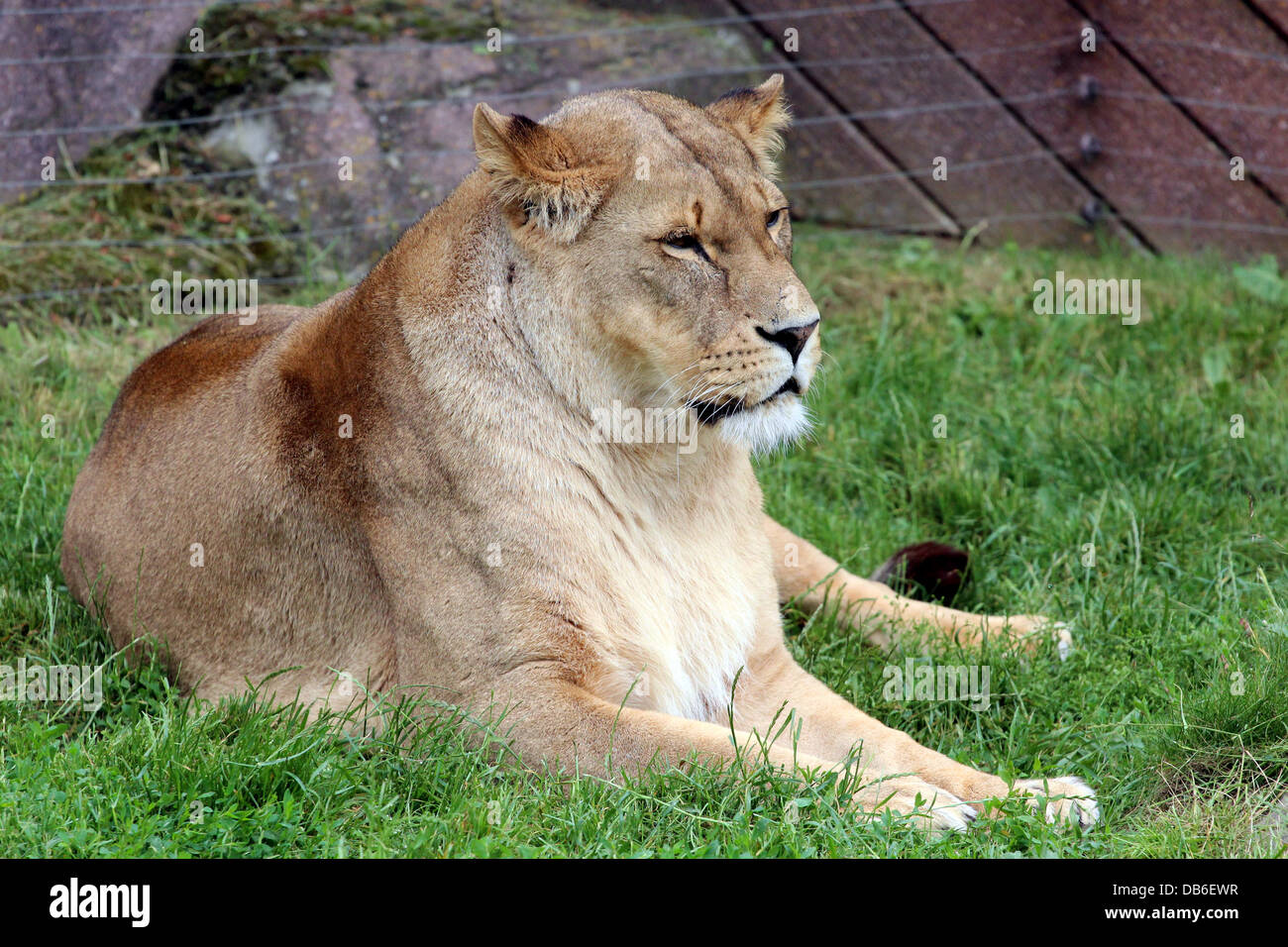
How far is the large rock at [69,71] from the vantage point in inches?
263

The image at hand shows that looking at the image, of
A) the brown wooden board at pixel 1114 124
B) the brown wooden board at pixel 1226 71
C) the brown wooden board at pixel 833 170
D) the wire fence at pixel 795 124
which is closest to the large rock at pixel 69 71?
the wire fence at pixel 795 124

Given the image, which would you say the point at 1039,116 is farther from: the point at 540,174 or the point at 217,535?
the point at 217,535

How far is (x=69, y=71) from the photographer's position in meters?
6.82

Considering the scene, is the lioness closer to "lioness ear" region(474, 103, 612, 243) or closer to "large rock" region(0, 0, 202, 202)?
"lioness ear" region(474, 103, 612, 243)

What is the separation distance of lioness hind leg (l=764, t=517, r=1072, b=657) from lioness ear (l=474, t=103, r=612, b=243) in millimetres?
1520

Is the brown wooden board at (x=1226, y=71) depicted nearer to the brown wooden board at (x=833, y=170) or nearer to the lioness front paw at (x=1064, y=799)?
the brown wooden board at (x=833, y=170)

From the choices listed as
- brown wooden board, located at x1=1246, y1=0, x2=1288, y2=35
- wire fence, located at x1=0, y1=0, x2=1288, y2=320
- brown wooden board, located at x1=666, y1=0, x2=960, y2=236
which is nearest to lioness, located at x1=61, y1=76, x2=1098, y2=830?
wire fence, located at x1=0, y1=0, x2=1288, y2=320

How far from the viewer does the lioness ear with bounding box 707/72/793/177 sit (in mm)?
3975

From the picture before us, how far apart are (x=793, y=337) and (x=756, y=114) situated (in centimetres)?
85

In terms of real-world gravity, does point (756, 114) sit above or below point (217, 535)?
above

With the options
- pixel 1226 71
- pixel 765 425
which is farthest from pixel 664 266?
pixel 1226 71

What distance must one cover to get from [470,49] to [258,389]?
3.80 meters

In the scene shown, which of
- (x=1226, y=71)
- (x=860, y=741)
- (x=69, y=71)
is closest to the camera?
(x=860, y=741)

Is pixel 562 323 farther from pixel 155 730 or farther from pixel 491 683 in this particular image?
pixel 155 730
